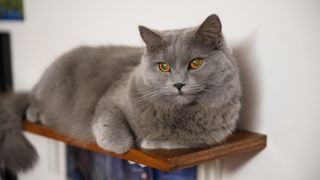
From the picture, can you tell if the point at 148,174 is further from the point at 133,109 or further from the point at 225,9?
the point at 225,9

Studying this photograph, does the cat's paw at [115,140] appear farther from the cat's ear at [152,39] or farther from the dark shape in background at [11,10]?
the dark shape in background at [11,10]

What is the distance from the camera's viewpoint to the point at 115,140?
3.51 feet

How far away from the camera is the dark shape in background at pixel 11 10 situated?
2037 millimetres

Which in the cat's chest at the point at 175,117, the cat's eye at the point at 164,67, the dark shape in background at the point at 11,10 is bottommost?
the cat's chest at the point at 175,117

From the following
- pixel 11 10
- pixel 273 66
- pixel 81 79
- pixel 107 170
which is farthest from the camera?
pixel 11 10

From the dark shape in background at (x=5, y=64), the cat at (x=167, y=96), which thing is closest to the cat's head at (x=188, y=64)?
the cat at (x=167, y=96)

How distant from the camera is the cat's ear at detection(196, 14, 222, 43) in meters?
0.97

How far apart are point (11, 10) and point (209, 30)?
4.83 ft

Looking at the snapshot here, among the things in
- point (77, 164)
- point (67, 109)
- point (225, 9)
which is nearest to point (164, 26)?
point (225, 9)

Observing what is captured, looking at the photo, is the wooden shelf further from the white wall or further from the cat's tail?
the cat's tail

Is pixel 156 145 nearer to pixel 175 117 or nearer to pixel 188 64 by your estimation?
pixel 175 117

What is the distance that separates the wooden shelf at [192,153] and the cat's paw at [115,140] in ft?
0.07

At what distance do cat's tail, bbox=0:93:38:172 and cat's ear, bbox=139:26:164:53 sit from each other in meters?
0.74

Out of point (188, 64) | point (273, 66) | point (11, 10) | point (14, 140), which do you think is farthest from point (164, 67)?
point (11, 10)
